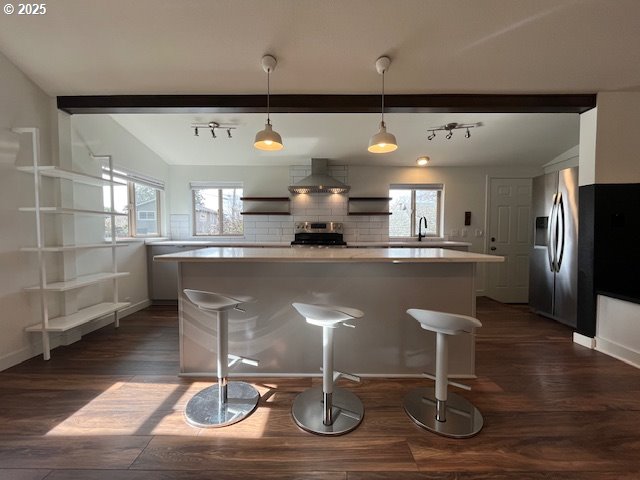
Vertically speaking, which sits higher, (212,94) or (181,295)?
(212,94)

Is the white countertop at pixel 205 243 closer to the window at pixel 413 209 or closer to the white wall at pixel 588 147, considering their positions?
the window at pixel 413 209

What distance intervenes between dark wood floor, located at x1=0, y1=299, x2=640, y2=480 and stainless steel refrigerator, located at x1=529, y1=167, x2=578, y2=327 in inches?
38.5

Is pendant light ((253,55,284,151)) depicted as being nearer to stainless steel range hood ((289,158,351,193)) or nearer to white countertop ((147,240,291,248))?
stainless steel range hood ((289,158,351,193))

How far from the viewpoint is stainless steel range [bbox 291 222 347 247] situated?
4.36m

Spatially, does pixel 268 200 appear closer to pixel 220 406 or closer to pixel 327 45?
pixel 327 45

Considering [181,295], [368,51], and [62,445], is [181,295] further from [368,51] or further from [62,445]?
[368,51]

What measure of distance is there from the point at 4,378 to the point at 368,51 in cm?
370

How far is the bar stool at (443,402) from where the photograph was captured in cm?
145

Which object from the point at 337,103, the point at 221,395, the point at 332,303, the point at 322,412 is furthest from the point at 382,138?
the point at 221,395

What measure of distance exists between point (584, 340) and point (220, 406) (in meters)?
3.31

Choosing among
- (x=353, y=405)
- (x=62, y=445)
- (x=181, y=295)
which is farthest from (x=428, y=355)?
(x=62, y=445)

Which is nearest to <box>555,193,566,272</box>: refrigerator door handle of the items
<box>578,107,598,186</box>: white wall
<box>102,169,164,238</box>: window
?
<box>578,107,598,186</box>: white wall

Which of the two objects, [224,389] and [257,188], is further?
[257,188]

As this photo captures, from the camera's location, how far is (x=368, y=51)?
6.75ft
